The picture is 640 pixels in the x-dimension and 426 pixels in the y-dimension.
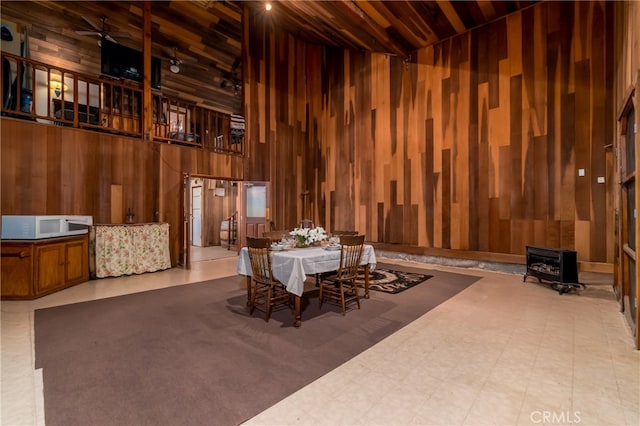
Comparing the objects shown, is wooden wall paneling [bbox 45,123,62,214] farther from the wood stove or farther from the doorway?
the wood stove

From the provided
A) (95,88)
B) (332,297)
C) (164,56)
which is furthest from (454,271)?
(95,88)

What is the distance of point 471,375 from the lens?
7.49 feet

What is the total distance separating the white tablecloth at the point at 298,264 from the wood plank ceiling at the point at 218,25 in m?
4.90

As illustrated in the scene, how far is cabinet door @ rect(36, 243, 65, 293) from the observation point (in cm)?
436

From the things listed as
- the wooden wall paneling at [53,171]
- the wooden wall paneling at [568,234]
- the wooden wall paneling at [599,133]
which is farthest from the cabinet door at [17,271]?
the wooden wall paneling at [599,133]

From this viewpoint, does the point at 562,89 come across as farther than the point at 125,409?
Yes

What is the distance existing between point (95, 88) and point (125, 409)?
9.35 meters

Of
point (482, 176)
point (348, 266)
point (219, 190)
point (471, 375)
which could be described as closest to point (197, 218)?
point (219, 190)

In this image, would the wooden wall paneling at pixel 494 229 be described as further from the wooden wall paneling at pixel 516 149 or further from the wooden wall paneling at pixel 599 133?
the wooden wall paneling at pixel 599 133

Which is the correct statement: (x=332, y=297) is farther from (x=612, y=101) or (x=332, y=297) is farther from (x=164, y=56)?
(x=164, y=56)

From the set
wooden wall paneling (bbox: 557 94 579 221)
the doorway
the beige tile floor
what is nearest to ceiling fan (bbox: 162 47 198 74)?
the doorway

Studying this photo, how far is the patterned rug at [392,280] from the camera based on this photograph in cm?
479

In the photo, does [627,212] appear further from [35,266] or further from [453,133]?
[35,266]

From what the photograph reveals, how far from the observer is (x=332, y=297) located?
407cm
